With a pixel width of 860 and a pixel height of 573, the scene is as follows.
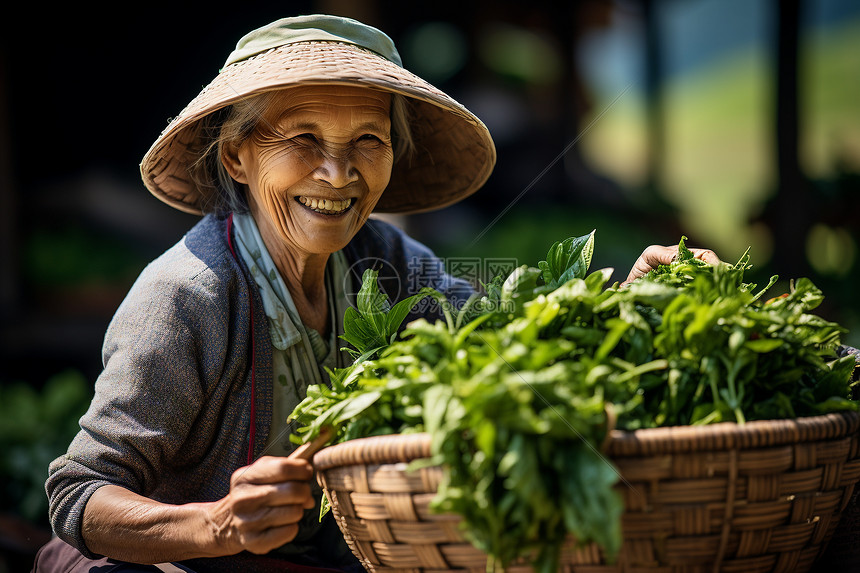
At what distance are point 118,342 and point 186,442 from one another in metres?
0.21

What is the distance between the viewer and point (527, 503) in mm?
753

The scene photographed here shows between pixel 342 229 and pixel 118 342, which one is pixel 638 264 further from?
pixel 118 342

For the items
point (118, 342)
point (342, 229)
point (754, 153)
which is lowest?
point (754, 153)

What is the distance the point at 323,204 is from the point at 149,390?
17.8 inches

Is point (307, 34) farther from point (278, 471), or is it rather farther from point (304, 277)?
point (278, 471)

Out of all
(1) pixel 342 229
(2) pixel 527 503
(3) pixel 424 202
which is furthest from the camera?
(3) pixel 424 202

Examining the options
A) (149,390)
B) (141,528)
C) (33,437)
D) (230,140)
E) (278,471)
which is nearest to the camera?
(278,471)

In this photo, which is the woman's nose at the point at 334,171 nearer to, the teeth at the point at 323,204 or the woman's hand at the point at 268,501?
the teeth at the point at 323,204

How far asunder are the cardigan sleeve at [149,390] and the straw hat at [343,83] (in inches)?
12.3

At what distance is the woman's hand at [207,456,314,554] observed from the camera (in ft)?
3.32

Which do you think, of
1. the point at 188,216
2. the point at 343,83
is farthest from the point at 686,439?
the point at 188,216

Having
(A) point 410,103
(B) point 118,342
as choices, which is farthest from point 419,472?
(A) point 410,103

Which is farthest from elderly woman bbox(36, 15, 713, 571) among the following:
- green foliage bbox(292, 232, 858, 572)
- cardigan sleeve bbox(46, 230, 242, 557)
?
green foliage bbox(292, 232, 858, 572)

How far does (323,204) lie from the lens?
4.71 feet
